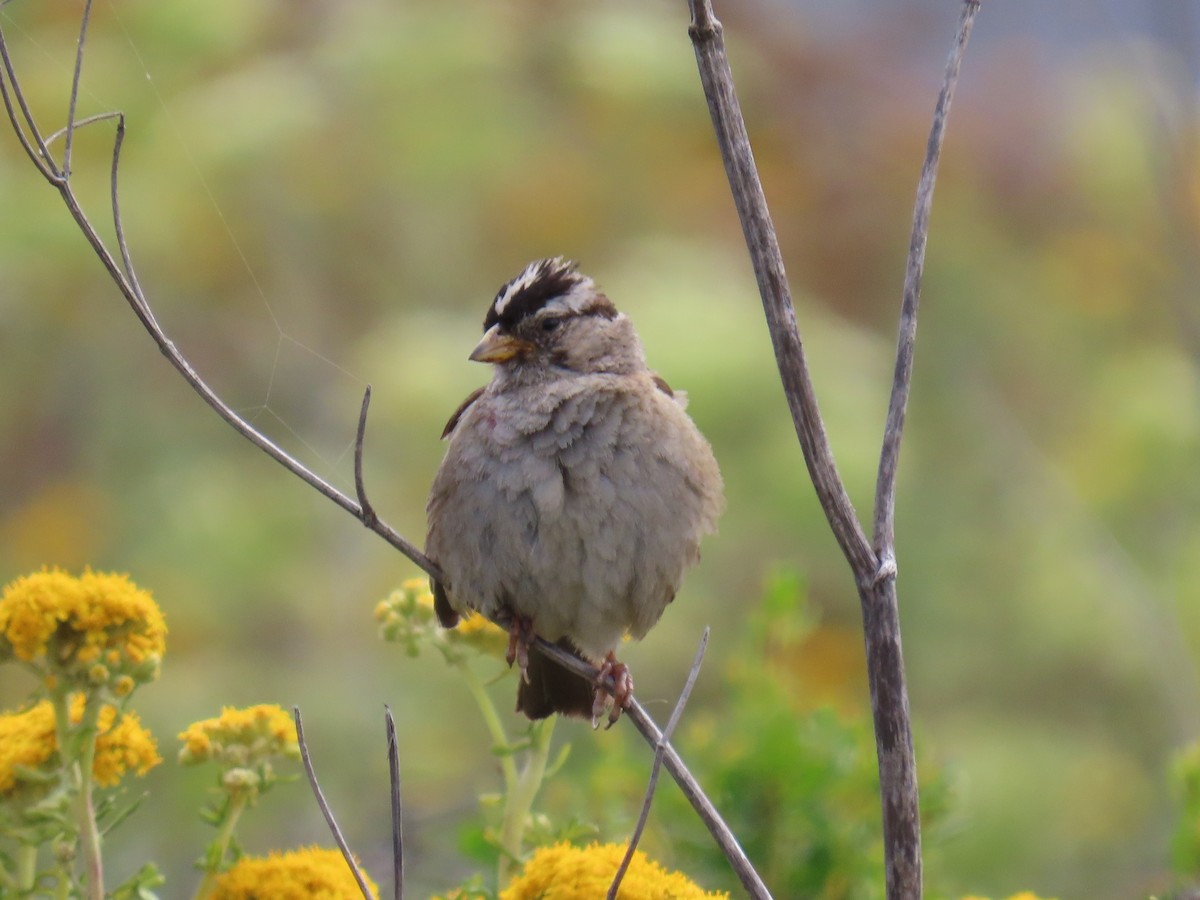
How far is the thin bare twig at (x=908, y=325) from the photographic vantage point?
1.43 meters

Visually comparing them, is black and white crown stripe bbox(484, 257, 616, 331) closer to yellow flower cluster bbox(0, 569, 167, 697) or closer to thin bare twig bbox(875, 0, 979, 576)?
yellow flower cluster bbox(0, 569, 167, 697)

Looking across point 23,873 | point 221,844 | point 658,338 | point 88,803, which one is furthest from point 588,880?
point 658,338

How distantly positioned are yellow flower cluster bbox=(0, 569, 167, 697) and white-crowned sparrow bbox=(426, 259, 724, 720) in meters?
0.61

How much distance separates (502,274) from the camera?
623 cm

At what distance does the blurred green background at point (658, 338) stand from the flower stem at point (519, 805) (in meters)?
2.79

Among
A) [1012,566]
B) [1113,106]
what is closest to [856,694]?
[1012,566]

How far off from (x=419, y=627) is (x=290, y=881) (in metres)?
0.52

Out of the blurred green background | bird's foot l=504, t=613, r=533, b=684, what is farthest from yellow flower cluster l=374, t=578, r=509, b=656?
the blurred green background

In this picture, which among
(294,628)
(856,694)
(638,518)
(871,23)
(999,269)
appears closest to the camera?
(638,518)

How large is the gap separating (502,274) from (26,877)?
4.71 m

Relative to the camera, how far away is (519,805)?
1.89m

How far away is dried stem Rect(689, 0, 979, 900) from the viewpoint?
4.39ft

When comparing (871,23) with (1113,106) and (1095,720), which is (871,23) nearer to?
(1113,106)

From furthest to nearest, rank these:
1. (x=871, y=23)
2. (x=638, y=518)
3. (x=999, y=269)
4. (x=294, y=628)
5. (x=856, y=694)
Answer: (x=871, y=23) → (x=999, y=269) → (x=294, y=628) → (x=856, y=694) → (x=638, y=518)
